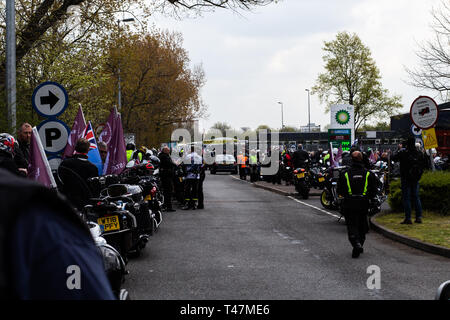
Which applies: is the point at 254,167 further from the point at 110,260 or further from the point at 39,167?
the point at 110,260

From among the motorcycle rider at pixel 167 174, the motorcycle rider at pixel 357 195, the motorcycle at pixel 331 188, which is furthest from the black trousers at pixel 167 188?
the motorcycle rider at pixel 357 195

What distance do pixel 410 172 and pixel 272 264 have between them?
543 cm

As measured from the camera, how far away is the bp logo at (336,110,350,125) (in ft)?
94.1

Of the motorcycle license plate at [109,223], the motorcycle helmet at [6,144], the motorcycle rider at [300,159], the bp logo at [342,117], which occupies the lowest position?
the motorcycle license plate at [109,223]

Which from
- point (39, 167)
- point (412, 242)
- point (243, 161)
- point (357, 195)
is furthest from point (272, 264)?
point (243, 161)

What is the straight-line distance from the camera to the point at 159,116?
47.6 metres

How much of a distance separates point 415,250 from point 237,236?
3.29 metres

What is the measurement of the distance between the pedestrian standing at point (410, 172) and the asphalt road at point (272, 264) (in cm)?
128

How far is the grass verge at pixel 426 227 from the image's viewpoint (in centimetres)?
1074

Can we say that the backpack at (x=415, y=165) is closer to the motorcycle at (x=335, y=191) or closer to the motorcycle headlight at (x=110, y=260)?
the motorcycle at (x=335, y=191)

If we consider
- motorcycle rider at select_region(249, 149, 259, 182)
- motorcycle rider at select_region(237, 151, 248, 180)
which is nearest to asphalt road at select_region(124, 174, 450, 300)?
motorcycle rider at select_region(249, 149, 259, 182)

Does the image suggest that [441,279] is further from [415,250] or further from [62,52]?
[62,52]

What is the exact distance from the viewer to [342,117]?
28.8 m
